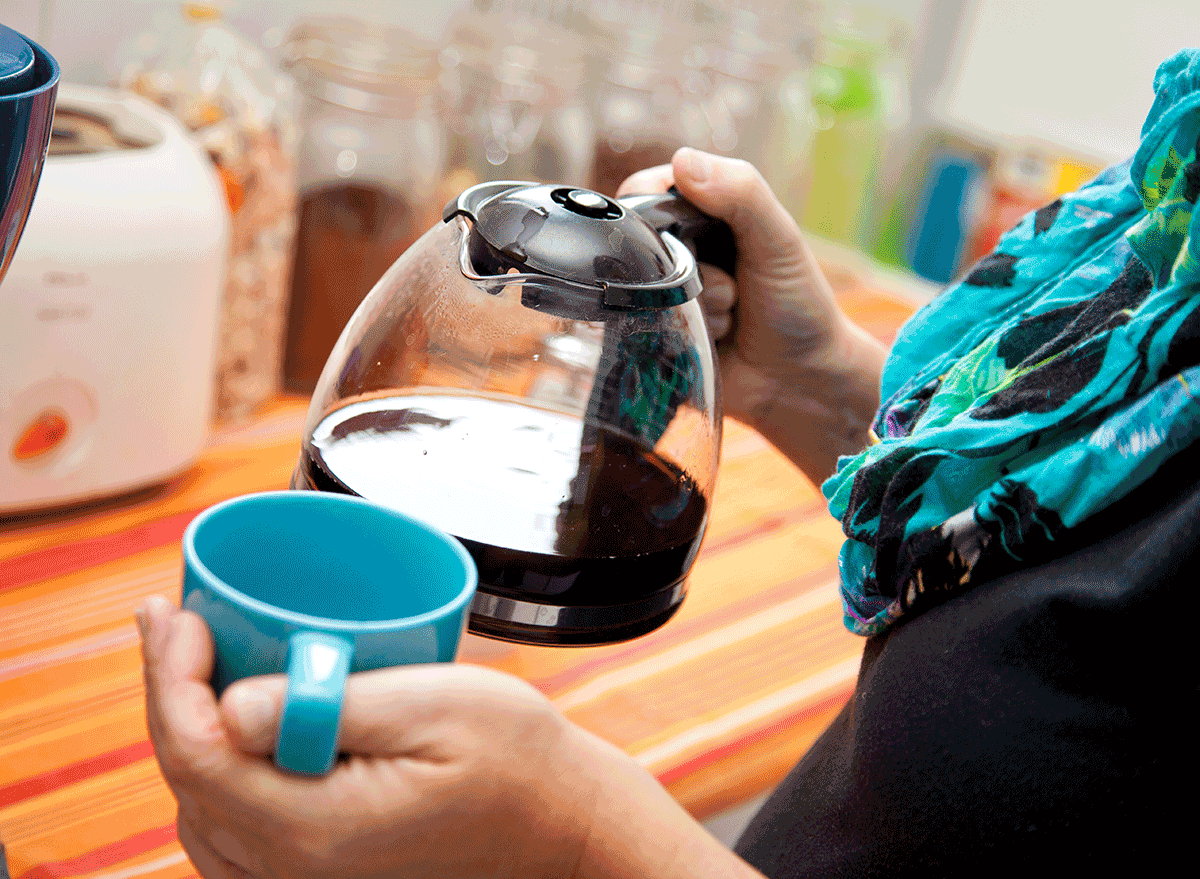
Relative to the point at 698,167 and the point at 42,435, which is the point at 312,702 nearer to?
the point at 698,167

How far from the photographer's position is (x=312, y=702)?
0.30 meters

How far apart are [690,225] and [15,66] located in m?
0.34

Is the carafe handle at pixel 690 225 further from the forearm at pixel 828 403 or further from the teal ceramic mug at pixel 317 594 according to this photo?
the teal ceramic mug at pixel 317 594

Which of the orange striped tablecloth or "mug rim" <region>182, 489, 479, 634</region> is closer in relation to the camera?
"mug rim" <region>182, 489, 479, 634</region>

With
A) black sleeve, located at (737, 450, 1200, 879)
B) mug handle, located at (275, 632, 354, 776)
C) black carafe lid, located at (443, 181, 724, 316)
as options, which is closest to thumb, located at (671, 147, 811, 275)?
black carafe lid, located at (443, 181, 724, 316)

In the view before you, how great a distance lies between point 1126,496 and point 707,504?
8.5 inches

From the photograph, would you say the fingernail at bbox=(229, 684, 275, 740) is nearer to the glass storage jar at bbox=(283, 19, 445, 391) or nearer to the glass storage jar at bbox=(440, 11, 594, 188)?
the glass storage jar at bbox=(283, 19, 445, 391)

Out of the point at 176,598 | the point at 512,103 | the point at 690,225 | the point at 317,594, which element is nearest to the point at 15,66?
the point at 317,594

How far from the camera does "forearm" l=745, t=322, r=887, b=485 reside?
78 centimetres

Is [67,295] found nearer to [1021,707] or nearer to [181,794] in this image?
[181,794]

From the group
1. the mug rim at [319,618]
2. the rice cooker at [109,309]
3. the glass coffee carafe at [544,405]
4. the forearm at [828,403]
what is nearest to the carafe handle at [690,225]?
the glass coffee carafe at [544,405]

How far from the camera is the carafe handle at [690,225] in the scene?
60 centimetres

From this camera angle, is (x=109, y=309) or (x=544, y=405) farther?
(x=109, y=309)

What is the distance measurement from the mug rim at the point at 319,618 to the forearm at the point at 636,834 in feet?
0.31
